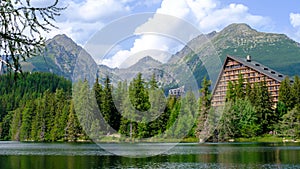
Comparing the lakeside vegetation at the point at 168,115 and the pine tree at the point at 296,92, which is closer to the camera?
the lakeside vegetation at the point at 168,115

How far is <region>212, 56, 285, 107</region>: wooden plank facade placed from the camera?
70.0m

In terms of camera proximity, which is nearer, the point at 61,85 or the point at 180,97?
the point at 180,97

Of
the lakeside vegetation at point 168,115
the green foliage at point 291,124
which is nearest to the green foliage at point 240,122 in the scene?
the lakeside vegetation at point 168,115

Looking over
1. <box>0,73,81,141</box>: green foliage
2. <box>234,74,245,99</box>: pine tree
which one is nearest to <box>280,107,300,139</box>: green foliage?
<box>234,74,245,99</box>: pine tree

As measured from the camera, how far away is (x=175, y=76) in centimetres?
3512

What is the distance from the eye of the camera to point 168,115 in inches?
2108

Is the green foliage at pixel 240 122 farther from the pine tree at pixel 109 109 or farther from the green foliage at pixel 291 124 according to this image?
the pine tree at pixel 109 109

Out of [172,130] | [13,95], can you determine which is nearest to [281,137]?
[172,130]

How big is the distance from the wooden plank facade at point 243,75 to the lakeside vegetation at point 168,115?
6430mm

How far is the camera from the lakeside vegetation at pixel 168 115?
166 ft

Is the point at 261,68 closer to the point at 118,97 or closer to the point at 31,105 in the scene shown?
the point at 118,97

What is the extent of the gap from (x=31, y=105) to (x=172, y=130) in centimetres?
3915

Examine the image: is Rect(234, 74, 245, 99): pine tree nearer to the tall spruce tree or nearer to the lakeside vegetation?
the lakeside vegetation

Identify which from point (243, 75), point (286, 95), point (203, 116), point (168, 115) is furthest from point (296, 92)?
point (168, 115)
